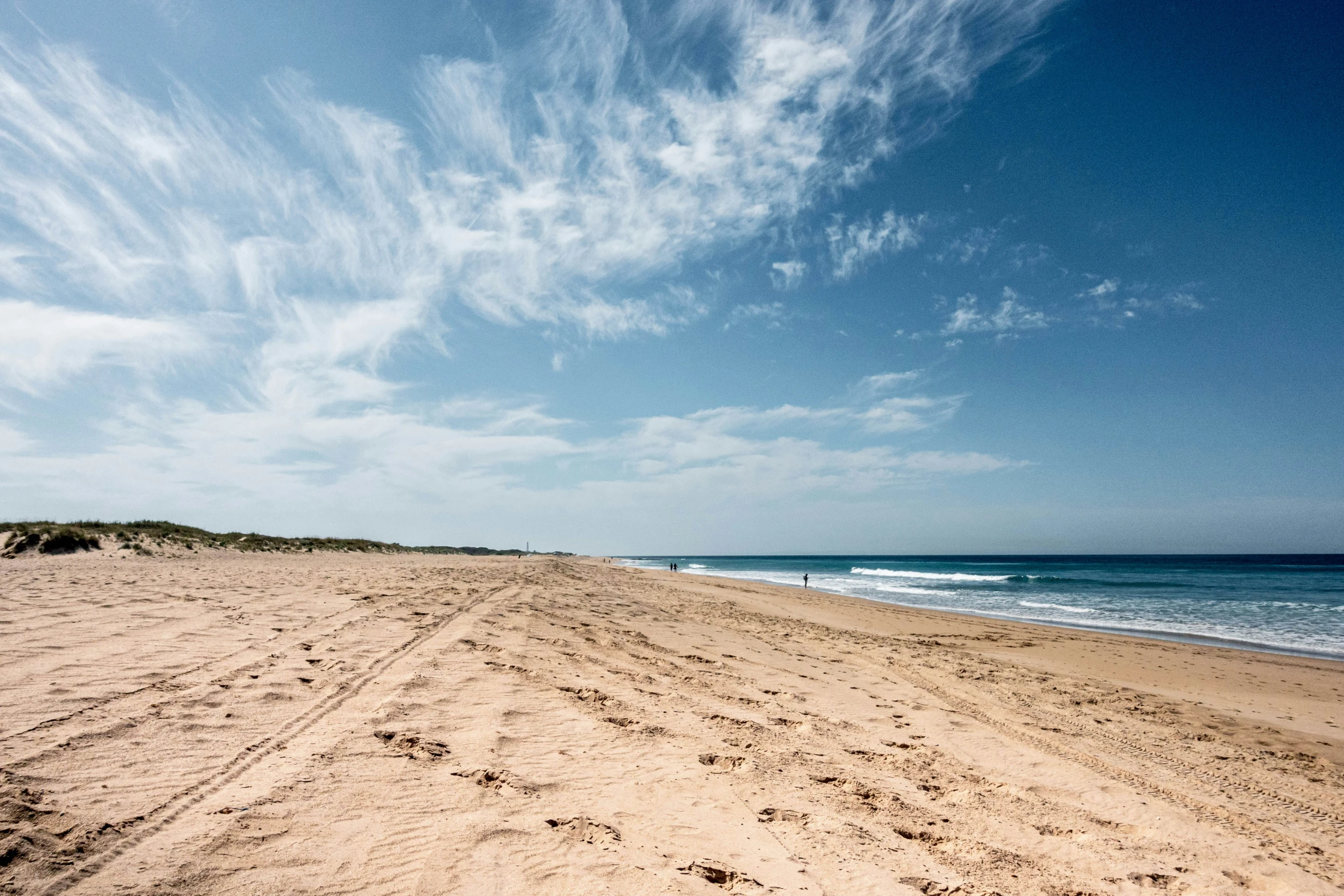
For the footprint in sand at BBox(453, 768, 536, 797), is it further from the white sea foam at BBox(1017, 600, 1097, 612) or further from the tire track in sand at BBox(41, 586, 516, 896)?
the white sea foam at BBox(1017, 600, 1097, 612)

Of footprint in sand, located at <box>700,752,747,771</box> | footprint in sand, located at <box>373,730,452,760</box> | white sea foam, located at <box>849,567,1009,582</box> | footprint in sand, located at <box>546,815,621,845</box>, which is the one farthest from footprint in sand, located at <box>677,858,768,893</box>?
white sea foam, located at <box>849,567,1009,582</box>

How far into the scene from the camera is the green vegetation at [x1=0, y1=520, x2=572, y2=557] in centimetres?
2147

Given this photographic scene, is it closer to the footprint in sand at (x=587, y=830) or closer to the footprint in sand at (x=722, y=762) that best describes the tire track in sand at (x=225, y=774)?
the footprint in sand at (x=587, y=830)

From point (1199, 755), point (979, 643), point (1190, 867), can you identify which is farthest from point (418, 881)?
point (979, 643)

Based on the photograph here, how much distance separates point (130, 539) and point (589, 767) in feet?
96.3

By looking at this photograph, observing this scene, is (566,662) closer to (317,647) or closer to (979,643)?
(317,647)

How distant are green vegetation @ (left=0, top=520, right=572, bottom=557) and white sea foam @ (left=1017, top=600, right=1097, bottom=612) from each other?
125 ft

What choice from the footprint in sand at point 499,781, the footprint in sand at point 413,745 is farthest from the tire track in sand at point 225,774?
the footprint in sand at point 499,781

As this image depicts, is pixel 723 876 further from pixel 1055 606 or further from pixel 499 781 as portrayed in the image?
pixel 1055 606

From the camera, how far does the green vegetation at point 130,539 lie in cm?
2147

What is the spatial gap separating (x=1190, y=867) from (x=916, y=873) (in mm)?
2228

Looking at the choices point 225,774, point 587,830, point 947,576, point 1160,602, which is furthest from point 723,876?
point 947,576

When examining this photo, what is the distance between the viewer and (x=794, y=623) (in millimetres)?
16359

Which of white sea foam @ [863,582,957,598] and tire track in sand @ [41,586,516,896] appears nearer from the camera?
tire track in sand @ [41,586,516,896]
